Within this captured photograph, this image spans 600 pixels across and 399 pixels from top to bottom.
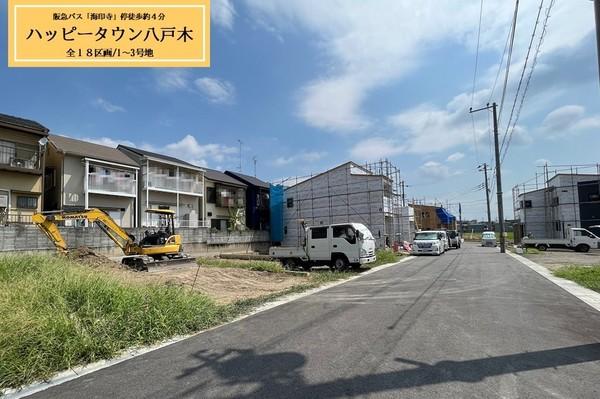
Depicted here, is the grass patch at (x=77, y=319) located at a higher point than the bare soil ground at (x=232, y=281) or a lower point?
higher

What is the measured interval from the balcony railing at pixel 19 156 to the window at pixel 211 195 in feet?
50.9

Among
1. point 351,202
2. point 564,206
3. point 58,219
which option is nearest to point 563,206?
point 564,206

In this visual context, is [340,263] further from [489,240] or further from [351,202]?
[489,240]

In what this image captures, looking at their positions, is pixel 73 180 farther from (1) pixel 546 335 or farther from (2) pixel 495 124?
(2) pixel 495 124

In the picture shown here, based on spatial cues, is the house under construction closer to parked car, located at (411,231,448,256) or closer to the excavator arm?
parked car, located at (411,231,448,256)

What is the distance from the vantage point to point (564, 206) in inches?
1443

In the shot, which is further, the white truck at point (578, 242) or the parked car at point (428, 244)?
the white truck at point (578, 242)

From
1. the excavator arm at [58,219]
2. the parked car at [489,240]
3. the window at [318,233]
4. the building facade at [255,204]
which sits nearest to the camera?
the excavator arm at [58,219]

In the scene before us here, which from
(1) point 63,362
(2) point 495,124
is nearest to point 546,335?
(1) point 63,362

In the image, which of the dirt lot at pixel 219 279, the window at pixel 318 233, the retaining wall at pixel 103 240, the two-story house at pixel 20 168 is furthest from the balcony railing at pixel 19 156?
the window at pixel 318 233

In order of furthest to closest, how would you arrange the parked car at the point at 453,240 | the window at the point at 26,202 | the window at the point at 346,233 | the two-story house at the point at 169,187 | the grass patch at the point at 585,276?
1. the parked car at the point at 453,240
2. the two-story house at the point at 169,187
3. the window at the point at 26,202
4. the window at the point at 346,233
5. the grass patch at the point at 585,276

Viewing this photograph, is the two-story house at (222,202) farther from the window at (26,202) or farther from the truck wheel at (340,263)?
the truck wheel at (340,263)

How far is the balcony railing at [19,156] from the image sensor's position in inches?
824

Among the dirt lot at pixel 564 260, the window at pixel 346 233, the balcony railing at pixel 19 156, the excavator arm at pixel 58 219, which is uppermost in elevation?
the balcony railing at pixel 19 156
